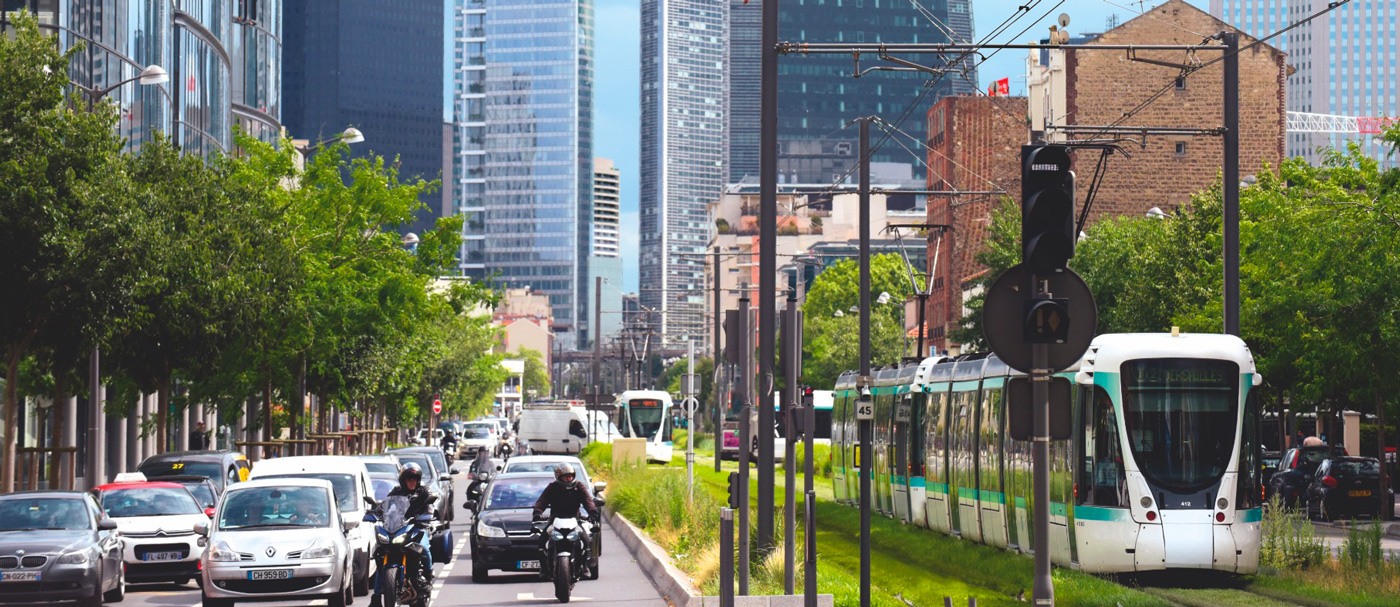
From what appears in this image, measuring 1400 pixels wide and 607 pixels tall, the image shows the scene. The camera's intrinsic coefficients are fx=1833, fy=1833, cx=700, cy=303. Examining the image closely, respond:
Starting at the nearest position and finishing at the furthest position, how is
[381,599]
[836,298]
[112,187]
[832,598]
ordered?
[832,598] → [381,599] → [112,187] → [836,298]

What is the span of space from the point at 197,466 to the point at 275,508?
30.7 ft

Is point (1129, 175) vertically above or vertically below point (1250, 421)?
above

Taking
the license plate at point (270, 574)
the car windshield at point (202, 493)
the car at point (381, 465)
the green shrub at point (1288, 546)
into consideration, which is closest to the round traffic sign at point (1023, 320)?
the license plate at point (270, 574)

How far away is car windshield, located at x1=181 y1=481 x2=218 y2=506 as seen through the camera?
2530 centimetres

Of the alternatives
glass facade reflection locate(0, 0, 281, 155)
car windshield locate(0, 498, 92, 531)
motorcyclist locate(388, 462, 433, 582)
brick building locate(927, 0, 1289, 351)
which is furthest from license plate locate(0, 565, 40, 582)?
brick building locate(927, 0, 1289, 351)

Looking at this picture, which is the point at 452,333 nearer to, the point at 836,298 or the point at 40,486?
the point at 836,298

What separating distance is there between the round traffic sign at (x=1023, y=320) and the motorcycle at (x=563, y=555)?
1082 centimetres

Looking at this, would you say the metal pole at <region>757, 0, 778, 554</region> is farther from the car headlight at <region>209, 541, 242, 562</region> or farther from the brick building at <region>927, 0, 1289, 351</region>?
the brick building at <region>927, 0, 1289, 351</region>

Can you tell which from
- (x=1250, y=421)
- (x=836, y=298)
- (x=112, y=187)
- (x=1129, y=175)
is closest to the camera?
(x=1250, y=421)

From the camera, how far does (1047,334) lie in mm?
9555

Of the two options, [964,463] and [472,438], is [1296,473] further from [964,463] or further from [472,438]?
[472,438]

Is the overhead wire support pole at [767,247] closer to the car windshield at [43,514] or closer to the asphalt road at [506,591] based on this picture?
the asphalt road at [506,591]

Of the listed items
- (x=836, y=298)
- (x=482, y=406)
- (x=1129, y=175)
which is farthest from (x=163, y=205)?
(x=482, y=406)

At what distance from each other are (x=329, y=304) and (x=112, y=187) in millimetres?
17038
